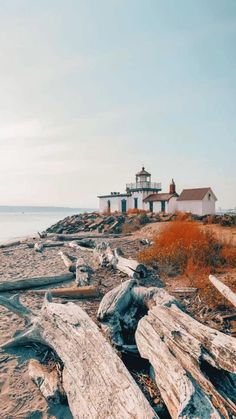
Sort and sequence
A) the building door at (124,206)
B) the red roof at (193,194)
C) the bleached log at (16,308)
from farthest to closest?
the building door at (124,206)
the red roof at (193,194)
the bleached log at (16,308)

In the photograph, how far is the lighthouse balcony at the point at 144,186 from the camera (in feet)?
132

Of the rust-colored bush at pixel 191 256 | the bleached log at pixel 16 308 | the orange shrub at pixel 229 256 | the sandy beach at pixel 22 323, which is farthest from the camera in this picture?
the orange shrub at pixel 229 256

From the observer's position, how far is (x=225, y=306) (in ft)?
21.4

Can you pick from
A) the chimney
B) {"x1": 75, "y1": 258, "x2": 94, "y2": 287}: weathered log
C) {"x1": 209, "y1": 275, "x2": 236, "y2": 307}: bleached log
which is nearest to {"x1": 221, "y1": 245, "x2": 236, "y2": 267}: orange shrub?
{"x1": 209, "y1": 275, "x2": 236, "y2": 307}: bleached log

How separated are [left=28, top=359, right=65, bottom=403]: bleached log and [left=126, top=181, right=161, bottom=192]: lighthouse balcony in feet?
118

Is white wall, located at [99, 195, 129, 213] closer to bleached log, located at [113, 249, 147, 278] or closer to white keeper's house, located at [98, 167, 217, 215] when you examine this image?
white keeper's house, located at [98, 167, 217, 215]

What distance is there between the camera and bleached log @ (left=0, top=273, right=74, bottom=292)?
8219mm

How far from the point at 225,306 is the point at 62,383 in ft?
12.8

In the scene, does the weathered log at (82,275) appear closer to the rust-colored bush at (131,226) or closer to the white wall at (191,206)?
the rust-colored bush at (131,226)

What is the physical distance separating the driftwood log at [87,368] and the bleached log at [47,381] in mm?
144

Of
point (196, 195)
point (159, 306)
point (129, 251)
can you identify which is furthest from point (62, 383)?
point (196, 195)

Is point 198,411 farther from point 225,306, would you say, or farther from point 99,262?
point 99,262

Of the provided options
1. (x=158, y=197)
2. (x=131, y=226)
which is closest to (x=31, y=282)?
(x=131, y=226)

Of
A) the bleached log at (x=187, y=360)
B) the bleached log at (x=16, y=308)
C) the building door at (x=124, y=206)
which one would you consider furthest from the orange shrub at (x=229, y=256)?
the building door at (x=124, y=206)
